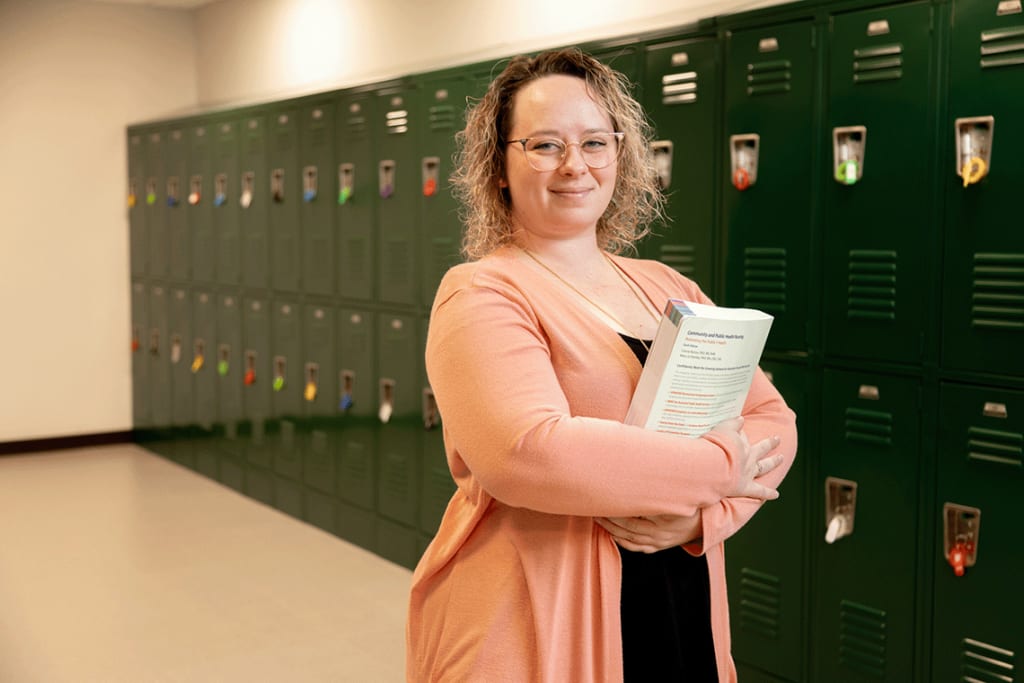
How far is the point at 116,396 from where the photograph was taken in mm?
7645

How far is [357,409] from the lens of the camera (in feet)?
17.1

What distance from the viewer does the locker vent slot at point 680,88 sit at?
3420 mm

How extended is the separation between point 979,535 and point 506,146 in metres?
1.93

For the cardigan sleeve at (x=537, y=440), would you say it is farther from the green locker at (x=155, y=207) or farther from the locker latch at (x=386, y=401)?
the green locker at (x=155, y=207)

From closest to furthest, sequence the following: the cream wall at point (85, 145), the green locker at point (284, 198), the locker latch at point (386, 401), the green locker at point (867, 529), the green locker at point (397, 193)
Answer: the green locker at point (867, 529)
the green locker at point (397, 193)
the locker latch at point (386, 401)
the green locker at point (284, 198)
the cream wall at point (85, 145)

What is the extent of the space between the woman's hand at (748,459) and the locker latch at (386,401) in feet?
11.9

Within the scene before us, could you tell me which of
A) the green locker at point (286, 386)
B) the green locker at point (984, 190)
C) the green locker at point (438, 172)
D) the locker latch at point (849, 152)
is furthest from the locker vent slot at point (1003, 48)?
the green locker at point (286, 386)

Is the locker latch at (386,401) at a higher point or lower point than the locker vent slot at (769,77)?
lower

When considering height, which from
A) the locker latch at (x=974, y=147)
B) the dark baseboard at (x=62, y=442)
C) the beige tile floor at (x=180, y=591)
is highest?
the locker latch at (x=974, y=147)

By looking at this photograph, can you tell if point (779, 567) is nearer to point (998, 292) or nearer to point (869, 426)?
point (869, 426)

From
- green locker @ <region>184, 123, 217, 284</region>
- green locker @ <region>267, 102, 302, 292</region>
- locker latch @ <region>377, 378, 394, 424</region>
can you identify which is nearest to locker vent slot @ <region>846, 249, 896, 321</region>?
locker latch @ <region>377, 378, 394, 424</region>

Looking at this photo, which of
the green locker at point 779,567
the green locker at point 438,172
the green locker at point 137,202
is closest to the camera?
the green locker at point 779,567

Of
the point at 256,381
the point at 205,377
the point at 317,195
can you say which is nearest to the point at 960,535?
the point at 317,195

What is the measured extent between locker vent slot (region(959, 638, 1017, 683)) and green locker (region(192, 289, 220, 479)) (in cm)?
473
